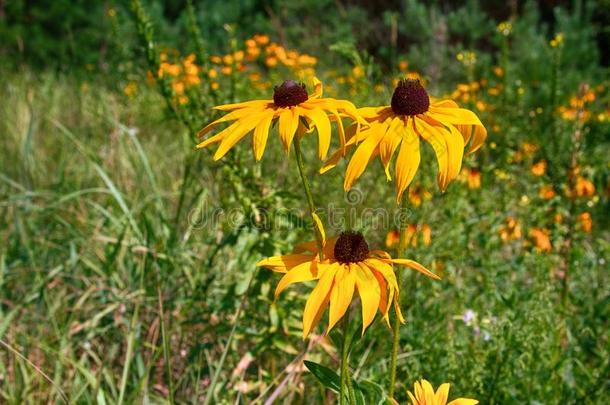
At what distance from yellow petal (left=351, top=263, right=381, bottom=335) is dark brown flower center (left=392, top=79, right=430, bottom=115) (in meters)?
0.31

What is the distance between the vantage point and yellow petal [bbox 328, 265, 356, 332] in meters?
1.18

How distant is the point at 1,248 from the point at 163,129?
220cm

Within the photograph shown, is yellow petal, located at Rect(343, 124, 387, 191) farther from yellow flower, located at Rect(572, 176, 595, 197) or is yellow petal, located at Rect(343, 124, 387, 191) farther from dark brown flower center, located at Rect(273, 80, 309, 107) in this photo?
yellow flower, located at Rect(572, 176, 595, 197)

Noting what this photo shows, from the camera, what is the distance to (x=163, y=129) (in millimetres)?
5109

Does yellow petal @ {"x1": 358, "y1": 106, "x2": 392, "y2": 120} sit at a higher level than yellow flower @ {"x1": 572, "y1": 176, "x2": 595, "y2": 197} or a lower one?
higher

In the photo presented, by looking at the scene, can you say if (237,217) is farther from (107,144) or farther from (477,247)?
(107,144)

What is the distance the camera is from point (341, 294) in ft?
3.95

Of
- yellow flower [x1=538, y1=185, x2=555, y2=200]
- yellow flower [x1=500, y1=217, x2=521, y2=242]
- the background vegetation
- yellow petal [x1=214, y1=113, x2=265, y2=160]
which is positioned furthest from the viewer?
yellow flower [x1=538, y1=185, x2=555, y2=200]

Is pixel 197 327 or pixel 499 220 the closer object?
pixel 197 327

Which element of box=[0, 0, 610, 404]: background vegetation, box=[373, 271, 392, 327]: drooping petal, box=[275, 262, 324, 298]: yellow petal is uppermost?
box=[275, 262, 324, 298]: yellow petal

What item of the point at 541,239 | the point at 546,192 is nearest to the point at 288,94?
the point at 541,239

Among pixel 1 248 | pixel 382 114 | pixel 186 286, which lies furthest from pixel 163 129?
pixel 382 114

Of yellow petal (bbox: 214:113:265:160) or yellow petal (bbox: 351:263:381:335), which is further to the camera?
yellow petal (bbox: 214:113:265:160)

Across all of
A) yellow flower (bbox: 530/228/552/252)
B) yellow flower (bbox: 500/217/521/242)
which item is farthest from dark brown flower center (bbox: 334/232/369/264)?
yellow flower (bbox: 500/217/521/242)
